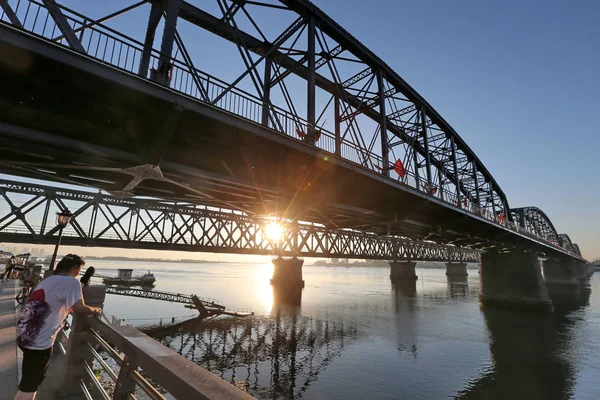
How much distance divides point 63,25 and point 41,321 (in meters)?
8.97

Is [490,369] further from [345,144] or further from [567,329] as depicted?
[567,329]

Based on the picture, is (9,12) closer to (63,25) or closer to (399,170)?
(63,25)

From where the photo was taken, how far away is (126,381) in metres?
3.19

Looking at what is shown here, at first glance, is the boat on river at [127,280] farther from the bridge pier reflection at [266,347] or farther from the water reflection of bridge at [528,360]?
the water reflection of bridge at [528,360]

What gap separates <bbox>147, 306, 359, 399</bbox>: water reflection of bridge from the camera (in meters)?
19.2

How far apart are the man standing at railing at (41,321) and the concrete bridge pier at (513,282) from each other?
60765 mm

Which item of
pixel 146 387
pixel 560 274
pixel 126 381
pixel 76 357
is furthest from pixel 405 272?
pixel 146 387

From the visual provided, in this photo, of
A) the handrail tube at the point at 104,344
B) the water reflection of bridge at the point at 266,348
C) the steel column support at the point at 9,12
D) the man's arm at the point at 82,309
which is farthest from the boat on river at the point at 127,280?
the man's arm at the point at 82,309

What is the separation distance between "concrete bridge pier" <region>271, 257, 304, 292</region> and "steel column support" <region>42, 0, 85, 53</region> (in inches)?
2419

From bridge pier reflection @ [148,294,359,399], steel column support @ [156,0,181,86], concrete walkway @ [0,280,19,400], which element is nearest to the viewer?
concrete walkway @ [0,280,19,400]

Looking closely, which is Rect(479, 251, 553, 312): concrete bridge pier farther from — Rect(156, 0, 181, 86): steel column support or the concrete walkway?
the concrete walkway

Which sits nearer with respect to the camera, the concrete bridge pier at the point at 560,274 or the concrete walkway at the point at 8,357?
the concrete walkway at the point at 8,357

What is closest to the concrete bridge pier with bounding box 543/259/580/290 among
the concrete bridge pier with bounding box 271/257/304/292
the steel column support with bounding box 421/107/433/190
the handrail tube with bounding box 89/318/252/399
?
the concrete bridge pier with bounding box 271/257/304/292

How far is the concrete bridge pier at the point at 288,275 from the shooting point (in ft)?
215
